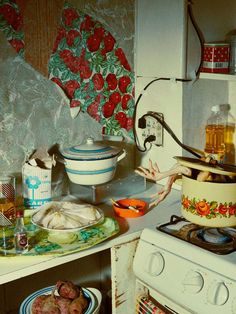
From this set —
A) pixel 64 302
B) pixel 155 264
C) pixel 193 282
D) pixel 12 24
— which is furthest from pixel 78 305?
pixel 12 24

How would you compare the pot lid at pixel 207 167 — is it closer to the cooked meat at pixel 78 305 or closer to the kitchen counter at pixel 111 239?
the kitchen counter at pixel 111 239

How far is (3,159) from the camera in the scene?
1.76 m

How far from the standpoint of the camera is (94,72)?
194cm

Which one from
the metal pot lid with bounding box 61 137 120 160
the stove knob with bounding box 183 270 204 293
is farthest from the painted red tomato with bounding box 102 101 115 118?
the stove knob with bounding box 183 270 204 293

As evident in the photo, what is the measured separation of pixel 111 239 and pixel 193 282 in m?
0.29

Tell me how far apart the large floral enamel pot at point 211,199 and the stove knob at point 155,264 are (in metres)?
0.16

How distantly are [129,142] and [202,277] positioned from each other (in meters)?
0.86

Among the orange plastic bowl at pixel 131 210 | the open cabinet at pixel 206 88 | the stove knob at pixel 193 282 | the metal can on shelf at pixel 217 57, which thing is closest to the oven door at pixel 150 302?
the stove knob at pixel 193 282

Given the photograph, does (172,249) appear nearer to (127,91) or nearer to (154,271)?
(154,271)

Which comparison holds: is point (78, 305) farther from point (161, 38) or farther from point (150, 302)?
point (161, 38)

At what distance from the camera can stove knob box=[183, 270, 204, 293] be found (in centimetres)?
137

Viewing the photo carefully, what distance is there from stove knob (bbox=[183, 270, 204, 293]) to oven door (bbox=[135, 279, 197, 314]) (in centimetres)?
12

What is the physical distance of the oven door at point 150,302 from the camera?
152cm

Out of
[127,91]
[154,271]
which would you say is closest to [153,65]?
[127,91]
